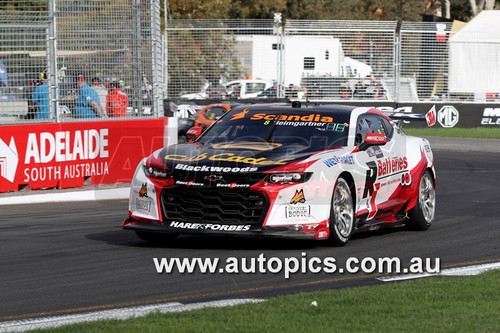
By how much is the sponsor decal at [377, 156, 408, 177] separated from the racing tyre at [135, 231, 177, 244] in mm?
2391

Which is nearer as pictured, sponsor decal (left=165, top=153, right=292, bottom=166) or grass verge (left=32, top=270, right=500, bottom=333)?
grass verge (left=32, top=270, right=500, bottom=333)

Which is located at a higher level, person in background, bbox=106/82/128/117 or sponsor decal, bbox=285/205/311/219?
person in background, bbox=106/82/128/117

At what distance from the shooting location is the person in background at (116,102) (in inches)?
659

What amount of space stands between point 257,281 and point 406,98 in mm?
Result: 27224

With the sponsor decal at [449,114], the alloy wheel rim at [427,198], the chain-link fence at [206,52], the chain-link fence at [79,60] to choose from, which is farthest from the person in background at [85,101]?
the sponsor decal at [449,114]

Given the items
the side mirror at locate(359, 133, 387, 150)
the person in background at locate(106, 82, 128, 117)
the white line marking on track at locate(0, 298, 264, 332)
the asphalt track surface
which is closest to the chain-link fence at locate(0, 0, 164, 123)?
the person in background at locate(106, 82, 128, 117)

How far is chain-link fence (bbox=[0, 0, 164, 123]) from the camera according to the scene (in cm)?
1516

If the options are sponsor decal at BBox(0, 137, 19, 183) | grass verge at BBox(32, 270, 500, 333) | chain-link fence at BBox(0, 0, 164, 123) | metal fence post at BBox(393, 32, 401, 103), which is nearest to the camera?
grass verge at BBox(32, 270, 500, 333)

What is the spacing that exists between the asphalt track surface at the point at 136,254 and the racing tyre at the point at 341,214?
0.15m

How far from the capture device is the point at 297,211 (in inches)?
365

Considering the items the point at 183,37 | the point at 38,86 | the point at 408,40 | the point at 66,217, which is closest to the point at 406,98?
the point at 408,40

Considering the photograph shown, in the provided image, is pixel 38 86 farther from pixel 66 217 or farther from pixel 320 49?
pixel 320 49

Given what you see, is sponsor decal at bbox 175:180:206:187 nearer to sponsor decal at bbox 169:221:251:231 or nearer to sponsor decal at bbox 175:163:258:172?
sponsor decal at bbox 175:163:258:172

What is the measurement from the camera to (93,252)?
30.6 ft
